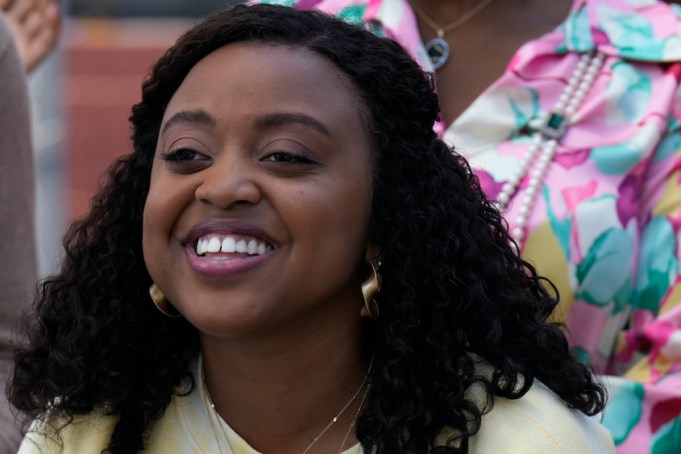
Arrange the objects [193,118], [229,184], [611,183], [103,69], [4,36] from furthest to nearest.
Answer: [103,69] → [4,36] → [611,183] → [193,118] → [229,184]

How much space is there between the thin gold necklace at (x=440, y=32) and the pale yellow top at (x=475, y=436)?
3.37ft

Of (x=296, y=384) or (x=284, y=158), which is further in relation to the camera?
(x=296, y=384)

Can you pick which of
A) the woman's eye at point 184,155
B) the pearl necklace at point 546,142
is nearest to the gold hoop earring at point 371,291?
the woman's eye at point 184,155

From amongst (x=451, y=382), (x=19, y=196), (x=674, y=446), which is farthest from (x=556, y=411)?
(x=19, y=196)

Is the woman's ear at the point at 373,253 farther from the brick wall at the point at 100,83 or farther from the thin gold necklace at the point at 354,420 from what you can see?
the brick wall at the point at 100,83

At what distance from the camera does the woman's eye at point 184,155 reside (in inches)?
101

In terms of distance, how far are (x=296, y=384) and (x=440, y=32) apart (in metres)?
1.16

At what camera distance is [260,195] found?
8.11ft

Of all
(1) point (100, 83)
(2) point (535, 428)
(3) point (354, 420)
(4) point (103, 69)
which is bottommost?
(1) point (100, 83)

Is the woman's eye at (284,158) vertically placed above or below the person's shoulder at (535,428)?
above

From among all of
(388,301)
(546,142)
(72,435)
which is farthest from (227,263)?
(546,142)

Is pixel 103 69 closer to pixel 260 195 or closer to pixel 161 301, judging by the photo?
pixel 161 301

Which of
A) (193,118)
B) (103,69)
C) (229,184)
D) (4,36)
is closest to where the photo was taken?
(229,184)

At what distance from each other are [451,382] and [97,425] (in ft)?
2.26
